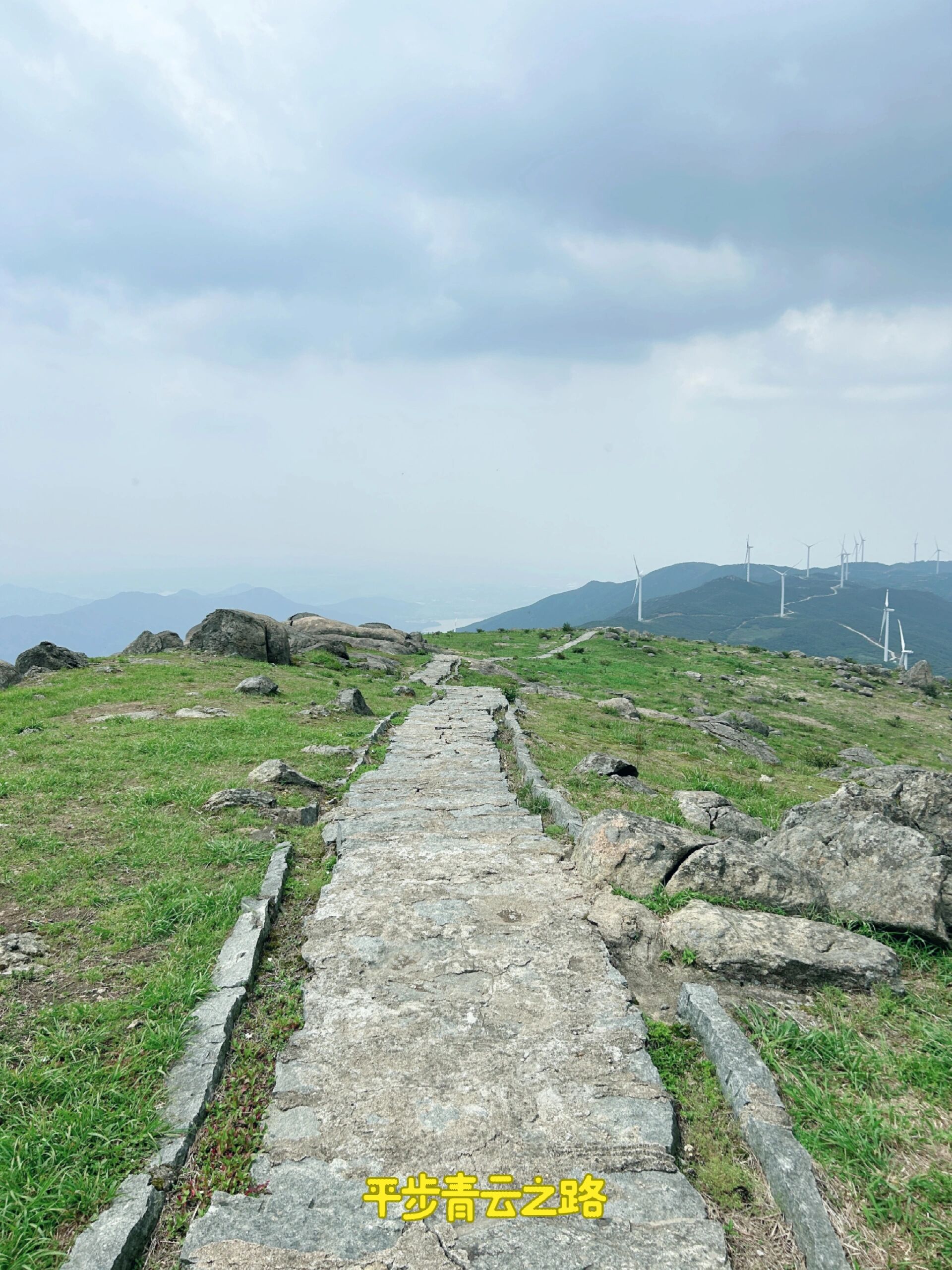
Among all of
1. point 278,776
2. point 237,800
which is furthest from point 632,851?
point 278,776

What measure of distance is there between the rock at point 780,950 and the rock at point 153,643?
105 feet

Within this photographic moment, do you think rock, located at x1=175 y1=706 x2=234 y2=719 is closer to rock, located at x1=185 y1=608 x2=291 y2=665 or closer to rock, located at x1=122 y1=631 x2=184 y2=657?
rock, located at x1=185 y1=608 x2=291 y2=665

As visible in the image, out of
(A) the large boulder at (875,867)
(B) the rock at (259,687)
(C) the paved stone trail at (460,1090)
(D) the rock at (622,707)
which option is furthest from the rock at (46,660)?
(A) the large boulder at (875,867)

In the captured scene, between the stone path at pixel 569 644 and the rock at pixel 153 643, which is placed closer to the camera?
the rock at pixel 153 643

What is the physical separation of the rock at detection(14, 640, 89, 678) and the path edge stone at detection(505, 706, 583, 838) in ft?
69.8

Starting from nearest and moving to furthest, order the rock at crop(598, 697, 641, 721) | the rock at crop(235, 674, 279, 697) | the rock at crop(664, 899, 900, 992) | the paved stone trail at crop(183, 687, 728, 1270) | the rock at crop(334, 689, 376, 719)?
1. the paved stone trail at crop(183, 687, 728, 1270)
2. the rock at crop(664, 899, 900, 992)
3. the rock at crop(334, 689, 376, 719)
4. the rock at crop(235, 674, 279, 697)
5. the rock at crop(598, 697, 641, 721)

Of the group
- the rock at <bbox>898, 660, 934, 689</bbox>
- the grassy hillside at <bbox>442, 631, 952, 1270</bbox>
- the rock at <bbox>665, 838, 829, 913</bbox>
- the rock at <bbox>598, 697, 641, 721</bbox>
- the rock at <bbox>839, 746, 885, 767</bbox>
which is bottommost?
the rock at <bbox>898, 660, 934, 689</bbox>

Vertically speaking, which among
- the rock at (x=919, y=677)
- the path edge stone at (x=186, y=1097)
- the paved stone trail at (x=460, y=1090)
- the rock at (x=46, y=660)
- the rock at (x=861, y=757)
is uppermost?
the rock at (x=46, y=660)

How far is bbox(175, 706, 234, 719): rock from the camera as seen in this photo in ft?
62.3

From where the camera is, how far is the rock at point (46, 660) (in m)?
28.8

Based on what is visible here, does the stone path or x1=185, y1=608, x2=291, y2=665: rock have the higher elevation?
x1=185, y1=608, x2=291, y2=665: rock

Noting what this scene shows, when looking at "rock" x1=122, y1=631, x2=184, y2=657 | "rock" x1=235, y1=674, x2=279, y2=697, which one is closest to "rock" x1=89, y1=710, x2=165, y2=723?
"rock" x1=235, y1=674, x2=279, y2=697

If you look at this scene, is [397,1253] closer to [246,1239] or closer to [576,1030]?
[246,1239]

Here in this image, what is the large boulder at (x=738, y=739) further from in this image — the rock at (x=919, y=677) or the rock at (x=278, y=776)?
the rock at (x=919, y=677)
